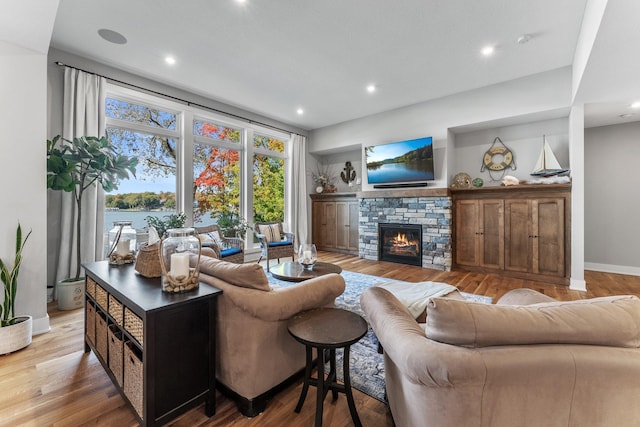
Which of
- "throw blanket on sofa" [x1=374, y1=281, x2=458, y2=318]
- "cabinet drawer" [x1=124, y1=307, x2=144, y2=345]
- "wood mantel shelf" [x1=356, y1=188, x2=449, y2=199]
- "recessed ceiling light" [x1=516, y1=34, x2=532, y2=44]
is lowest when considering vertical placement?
"throw blanket on sofa" [x1=374, y1=281, x2=458, y2=318]

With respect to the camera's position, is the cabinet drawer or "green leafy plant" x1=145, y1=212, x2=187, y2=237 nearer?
the cabinet drawer

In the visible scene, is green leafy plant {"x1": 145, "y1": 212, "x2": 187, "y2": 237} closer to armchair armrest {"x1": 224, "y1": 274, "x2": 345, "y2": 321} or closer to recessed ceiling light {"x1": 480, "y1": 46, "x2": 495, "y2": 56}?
armchair armrest {"x1": 224, "y1": 274, "x2": 345, "y2": 321}

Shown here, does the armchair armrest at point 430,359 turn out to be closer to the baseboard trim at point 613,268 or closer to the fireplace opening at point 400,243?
the fireplace opening at point 400,243

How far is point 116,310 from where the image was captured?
1.63 metres

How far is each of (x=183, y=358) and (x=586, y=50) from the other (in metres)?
4.18

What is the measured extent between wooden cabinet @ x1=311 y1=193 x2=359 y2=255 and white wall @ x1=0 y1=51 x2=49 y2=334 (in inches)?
198

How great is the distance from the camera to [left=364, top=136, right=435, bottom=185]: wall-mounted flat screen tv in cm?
493

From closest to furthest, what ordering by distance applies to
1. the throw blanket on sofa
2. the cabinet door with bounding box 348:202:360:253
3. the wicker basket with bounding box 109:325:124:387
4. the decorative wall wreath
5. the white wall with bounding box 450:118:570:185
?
the wicker basket with bounding box 109:325:124:387
the throw blanket on sofa
the white wall with bounding box 450:118:570:185
the decorative wall wreath
the cabinet door with bounding box 348:202:360:253

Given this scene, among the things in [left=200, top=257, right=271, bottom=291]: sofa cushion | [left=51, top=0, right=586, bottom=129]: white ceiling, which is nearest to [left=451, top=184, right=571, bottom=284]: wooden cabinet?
[left=51, top=0, right=586, bottom=129]: white ceiling

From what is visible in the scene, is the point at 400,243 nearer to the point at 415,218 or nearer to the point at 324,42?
the point at 415,218

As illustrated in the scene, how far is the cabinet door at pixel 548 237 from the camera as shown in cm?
402

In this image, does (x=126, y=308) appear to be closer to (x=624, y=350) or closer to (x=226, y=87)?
(x=624, y=350)

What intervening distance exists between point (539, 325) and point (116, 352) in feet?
6.87

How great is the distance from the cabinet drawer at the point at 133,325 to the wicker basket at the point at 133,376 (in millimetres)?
98
